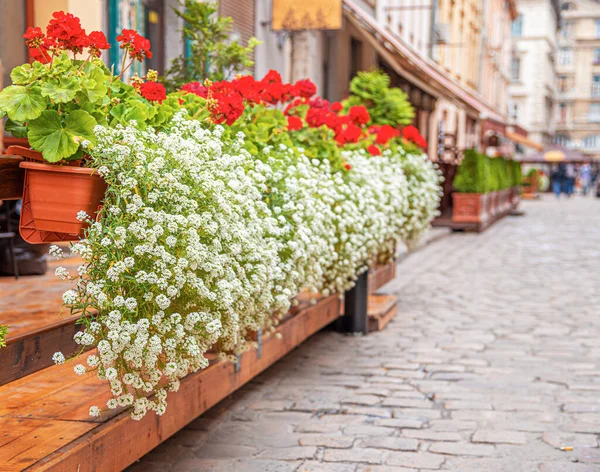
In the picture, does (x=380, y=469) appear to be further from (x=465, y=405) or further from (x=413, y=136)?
(x=413, y=136)

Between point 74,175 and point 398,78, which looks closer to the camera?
point 74,175

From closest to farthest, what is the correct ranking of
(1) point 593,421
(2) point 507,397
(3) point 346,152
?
(1) point 593,421, (2) point 507,397, (3) point 346,152

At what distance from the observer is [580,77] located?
8481 cm

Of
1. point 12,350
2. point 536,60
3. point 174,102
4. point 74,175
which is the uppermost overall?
point 536,60

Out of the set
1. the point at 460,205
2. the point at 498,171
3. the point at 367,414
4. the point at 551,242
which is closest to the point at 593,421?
the point at 367,414

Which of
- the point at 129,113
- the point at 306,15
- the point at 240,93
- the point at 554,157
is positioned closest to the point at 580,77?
the point at 554,157

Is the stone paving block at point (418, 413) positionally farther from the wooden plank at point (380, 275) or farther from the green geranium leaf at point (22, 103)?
the green geranium leaf at point (22, 103)

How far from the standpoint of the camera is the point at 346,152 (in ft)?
22.2

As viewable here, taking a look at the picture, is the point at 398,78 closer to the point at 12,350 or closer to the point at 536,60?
the point at 12,350

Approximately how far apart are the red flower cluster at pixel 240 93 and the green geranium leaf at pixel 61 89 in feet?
3.75

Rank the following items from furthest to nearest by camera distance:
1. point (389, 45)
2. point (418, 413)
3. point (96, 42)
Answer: point (389, 45)
point (418, 413)
point (96, 42)

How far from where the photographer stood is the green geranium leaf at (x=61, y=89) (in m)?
3.15

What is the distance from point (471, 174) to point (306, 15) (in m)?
8.88

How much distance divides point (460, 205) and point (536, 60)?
49.1 metres
